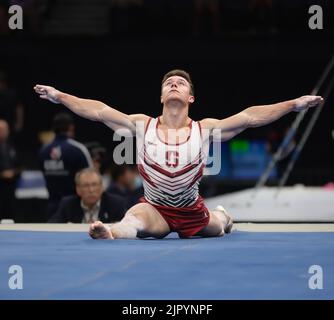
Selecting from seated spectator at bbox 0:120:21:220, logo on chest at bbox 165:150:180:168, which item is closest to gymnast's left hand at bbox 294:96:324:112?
logo on chest at bbox 165:150:180:168

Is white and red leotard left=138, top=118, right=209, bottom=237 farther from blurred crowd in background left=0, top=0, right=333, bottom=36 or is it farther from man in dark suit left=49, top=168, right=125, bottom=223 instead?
blurred crowd in background left=0, top=0, right=333, bottom=36

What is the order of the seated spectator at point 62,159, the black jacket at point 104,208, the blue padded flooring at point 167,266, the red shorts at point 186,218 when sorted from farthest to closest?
the seated spectator at point 62,159, the black jacket at point 104,208, the red shorts at point 186,218, the blue padded flooring at point 167,266

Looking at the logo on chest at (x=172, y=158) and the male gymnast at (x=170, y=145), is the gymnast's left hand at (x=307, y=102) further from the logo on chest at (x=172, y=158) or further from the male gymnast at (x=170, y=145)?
the logo on chest at (x=172, y=158)

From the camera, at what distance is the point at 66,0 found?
15.1 m

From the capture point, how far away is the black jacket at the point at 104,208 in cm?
645

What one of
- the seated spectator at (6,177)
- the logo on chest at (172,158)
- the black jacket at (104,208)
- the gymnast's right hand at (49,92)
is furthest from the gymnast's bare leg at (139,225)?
the seated spectator at (6,177)

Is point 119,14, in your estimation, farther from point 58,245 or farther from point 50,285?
point 50,285

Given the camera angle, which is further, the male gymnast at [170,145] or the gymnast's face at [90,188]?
the gymnast's face at [90,188]

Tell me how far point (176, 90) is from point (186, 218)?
822 millimetres

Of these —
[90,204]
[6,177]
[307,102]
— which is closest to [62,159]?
[90,204]

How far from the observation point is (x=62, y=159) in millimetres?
7379

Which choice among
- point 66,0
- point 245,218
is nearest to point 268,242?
point 245,218

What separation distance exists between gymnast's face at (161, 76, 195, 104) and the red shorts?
674 millimetres

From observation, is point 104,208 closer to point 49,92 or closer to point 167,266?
point 49,92
